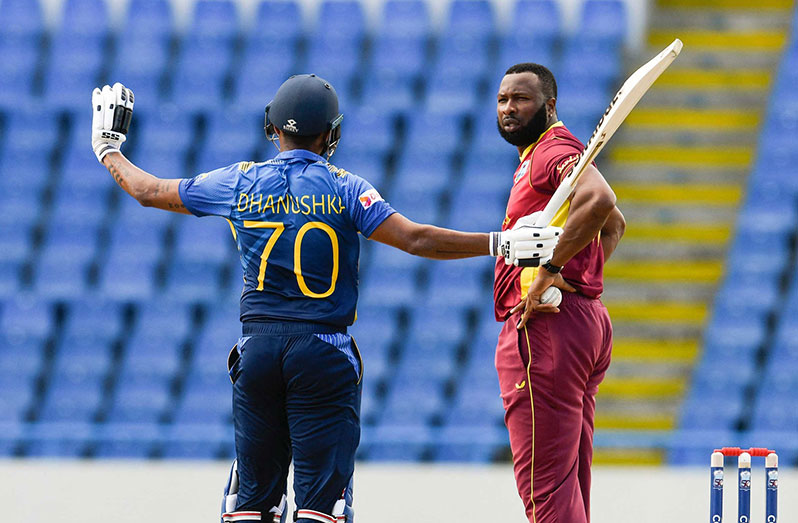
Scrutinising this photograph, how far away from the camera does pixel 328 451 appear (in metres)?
3.68

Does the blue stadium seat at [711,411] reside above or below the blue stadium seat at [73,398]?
above

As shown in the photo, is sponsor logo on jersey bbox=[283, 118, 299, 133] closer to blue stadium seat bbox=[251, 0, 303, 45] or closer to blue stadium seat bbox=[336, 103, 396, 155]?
blue stadium seat bbox=[336, 103, 396, 155]

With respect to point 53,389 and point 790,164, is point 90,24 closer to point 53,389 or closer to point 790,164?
point 53,389

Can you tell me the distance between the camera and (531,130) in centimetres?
402

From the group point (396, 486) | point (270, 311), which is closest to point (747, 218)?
point (396, 486)

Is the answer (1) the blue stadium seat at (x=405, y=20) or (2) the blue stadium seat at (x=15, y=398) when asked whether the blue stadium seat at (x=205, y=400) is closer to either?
(2) the blue stadium seat at (x=15, y=398)

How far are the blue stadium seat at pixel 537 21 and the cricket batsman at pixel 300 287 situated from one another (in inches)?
255

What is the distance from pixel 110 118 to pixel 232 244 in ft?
18.2

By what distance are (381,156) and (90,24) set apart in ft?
9.05

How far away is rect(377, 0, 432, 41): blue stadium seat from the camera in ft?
33.3

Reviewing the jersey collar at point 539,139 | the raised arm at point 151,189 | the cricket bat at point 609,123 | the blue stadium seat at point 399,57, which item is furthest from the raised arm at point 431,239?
the blue stadium seat at point 399,57

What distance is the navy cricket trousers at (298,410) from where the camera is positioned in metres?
3.68

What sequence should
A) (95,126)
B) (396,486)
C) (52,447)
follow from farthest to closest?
(52,447)
(396,486)
(95,126)

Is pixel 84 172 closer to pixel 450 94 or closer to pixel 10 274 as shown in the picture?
pixel 10 274
